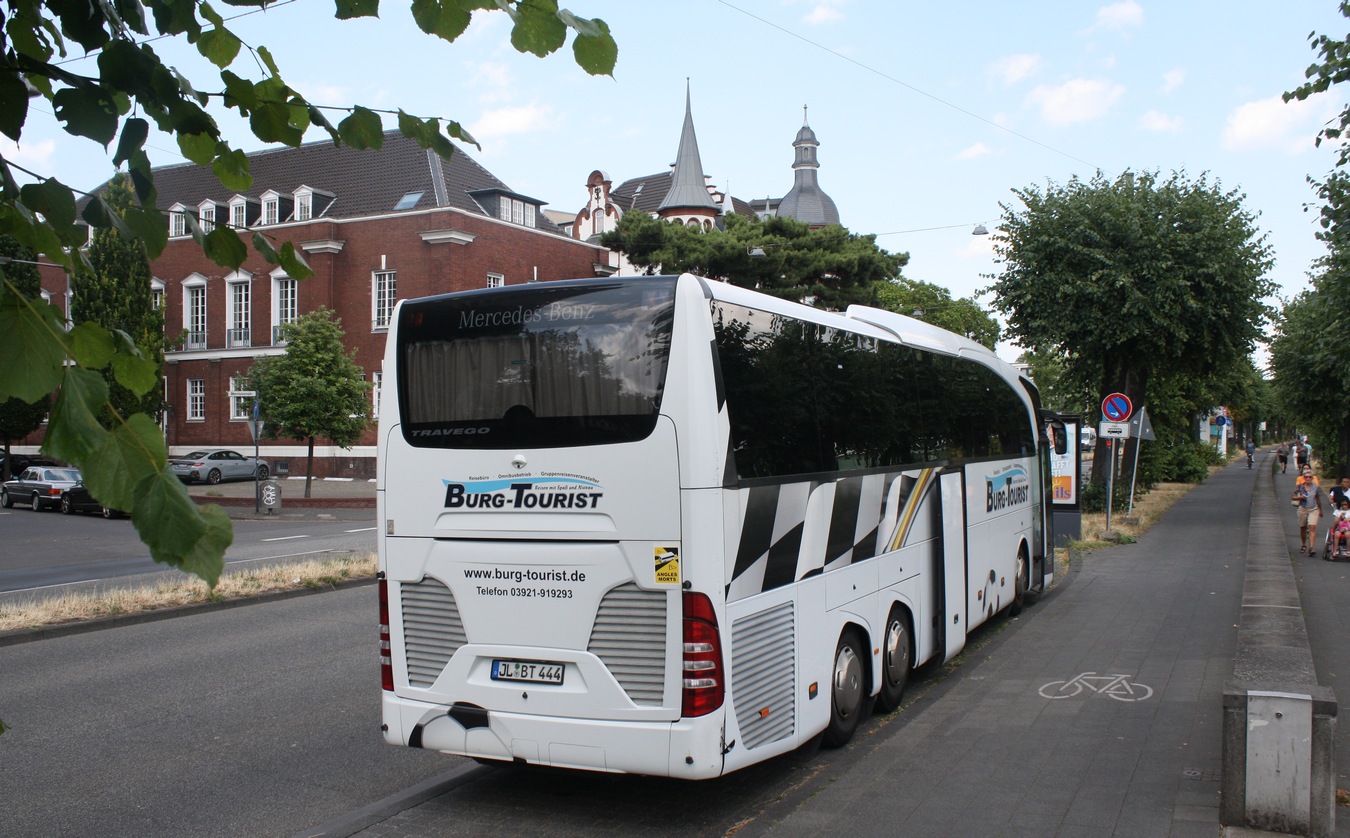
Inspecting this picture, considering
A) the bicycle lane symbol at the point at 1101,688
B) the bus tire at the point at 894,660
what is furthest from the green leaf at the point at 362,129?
the bicycle lane symbol at the point at 1101,688

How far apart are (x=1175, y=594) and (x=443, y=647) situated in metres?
12.1

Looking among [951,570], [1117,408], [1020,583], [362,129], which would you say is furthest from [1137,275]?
[362,129]

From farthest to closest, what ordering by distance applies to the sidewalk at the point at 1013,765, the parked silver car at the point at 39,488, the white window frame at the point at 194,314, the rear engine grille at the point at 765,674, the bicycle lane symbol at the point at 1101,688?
the white window frame at the point at 194,314 → the parked silver car at the point at 39,488 → the bicycle lane symbol at the point at 1101,688 → the rear engine grille at the point at 765,674 → the sidewalk at the point at 1013,765

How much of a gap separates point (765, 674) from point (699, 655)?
0.73 meters

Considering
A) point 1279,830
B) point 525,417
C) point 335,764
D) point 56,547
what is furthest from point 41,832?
point 56,547

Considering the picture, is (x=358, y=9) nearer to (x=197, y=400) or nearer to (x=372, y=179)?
(x=372, y=179)

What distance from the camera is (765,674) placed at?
6453 mm

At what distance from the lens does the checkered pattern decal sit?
633 centimetres

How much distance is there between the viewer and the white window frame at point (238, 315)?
5488 centimetres

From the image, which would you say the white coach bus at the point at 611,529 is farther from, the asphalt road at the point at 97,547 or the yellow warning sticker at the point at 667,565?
the asphalt road at the point at 97,547

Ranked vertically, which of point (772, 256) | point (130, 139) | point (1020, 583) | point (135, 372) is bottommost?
point (1020, 583)

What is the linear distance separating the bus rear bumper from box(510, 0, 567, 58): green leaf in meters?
4.03

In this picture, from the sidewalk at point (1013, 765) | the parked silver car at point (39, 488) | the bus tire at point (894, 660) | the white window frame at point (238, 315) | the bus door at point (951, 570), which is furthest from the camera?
the white window frame at point (238, 315)

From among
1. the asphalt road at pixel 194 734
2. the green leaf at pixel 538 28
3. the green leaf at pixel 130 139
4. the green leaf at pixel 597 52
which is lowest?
the asphalt road at pixel 194 734
